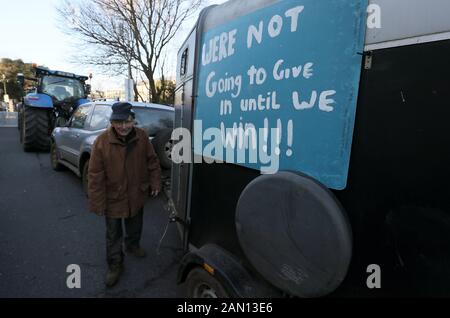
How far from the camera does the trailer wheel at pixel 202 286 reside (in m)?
1.89

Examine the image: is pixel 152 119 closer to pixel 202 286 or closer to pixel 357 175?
pixel 202 286

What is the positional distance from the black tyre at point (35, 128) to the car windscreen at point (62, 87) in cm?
173

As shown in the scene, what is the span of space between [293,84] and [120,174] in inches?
75.1

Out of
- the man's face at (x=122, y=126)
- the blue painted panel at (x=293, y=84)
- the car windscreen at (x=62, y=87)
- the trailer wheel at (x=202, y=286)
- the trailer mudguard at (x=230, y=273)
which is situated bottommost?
the trailer wheel at (x=202, y=286)

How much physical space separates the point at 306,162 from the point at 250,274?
852mm

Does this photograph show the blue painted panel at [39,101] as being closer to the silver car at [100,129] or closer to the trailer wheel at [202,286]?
the silver car at [100,129]

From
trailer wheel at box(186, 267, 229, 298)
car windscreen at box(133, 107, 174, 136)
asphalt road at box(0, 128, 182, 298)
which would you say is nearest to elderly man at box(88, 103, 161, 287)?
asphalt road at box(0, 128, 182, 298)

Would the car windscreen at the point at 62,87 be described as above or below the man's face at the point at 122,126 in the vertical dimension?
above

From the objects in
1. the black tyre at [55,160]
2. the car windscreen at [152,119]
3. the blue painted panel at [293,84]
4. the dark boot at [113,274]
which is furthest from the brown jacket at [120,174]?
the black tyre at [55,160]

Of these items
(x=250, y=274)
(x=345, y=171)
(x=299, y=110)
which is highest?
(x=299, y=110)

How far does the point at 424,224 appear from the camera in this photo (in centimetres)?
115

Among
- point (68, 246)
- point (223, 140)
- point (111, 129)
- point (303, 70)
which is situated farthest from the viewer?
point (68, 246)
